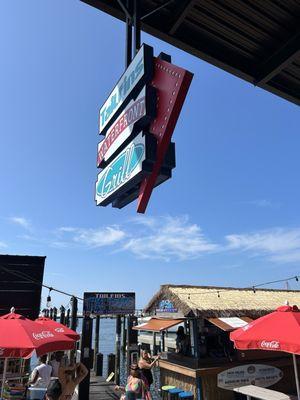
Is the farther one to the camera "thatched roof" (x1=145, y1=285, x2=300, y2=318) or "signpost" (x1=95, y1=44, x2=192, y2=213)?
"thatched roof" (x1=145, y1=285, x2=300, y2=318)

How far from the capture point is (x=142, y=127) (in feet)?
17.7

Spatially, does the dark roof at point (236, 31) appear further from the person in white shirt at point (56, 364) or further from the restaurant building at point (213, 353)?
the restaurant building at point (213, 353)

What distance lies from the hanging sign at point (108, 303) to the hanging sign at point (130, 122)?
938 centimetres

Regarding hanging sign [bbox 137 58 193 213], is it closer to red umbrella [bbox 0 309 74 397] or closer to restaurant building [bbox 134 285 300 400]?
red umbrella [bbox 0 309 74 397]

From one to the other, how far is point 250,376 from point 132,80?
12020 millimetres

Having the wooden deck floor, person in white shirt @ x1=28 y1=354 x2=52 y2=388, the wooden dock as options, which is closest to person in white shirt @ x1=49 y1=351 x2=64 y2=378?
person in white shirt @ x1=28 y1=354 x2=52 y2=388

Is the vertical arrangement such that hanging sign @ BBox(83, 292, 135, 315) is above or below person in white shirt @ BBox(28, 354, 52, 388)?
above

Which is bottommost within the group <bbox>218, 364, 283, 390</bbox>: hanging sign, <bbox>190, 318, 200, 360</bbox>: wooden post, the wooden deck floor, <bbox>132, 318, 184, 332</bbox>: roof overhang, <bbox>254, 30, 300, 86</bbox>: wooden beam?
the wooden deck floor

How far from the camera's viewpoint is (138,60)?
556 centimetres

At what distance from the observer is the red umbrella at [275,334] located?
6008mm

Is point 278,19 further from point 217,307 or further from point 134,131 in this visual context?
point 217,307

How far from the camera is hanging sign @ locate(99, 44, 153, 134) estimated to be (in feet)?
17.6

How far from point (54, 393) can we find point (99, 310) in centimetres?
867

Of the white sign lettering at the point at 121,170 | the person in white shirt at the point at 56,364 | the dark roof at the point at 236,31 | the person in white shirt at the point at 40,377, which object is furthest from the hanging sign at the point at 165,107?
the person in white shirt at the point at 56,364
